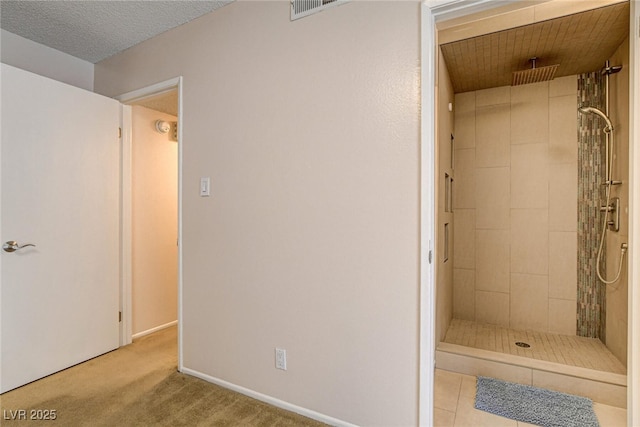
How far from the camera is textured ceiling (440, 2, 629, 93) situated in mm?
2036

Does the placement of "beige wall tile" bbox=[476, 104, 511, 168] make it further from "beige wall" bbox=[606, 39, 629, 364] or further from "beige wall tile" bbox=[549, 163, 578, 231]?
"beige wall" bbox=[606, 39, 629, 364]

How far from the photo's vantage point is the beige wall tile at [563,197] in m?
2.89

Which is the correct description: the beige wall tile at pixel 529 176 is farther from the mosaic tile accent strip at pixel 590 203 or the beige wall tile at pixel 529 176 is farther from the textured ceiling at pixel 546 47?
the textured ceiling at pixel 546 47

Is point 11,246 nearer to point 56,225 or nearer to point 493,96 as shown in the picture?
point 56,225

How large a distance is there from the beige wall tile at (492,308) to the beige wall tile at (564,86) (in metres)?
1.87

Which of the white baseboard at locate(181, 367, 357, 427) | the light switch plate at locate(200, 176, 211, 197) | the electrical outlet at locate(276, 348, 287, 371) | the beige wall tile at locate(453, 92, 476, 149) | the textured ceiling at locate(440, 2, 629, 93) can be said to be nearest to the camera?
the white baseboard at locate(181, 367, 357, 427)

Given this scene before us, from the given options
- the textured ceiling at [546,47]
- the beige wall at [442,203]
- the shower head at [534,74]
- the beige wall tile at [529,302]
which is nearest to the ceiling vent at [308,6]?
the beige wall at [442,203]

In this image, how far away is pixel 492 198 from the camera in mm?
3209

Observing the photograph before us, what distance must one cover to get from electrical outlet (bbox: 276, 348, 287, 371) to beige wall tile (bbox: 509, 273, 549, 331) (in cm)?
233

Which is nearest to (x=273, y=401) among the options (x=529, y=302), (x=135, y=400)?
(x=135, y=400)

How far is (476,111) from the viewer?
3.27m

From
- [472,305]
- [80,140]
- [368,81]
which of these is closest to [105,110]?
[80,140]

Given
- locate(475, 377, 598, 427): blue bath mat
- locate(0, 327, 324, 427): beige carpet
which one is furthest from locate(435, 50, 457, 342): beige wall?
locate(0, 327, 324, 427): beige carpet

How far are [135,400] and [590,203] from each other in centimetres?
371
